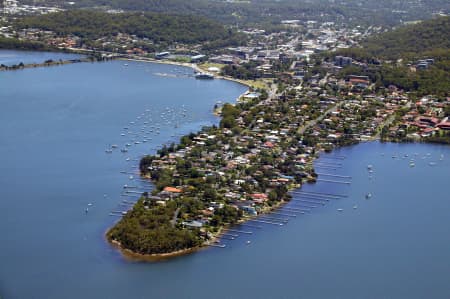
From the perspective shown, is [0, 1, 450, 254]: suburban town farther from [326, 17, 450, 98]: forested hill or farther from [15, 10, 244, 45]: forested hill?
[15, 10, 244, 45]: forested hill

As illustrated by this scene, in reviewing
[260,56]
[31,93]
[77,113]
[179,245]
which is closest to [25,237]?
[179,245]

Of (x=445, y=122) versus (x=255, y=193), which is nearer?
(x=255, y=193)

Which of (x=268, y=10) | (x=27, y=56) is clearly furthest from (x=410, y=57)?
(x=268, y=10)

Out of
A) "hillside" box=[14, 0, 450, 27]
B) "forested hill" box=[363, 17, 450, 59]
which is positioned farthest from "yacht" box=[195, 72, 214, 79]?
"hillside" box=[14, 0, 450, 27]

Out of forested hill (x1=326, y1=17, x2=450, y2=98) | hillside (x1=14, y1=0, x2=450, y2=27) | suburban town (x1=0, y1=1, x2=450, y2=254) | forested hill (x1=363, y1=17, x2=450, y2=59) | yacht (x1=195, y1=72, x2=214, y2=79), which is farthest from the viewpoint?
hillside (x1=14, y1=0, x2=450, y2=27)

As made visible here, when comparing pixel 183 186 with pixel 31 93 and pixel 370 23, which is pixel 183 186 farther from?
pixel 370 23

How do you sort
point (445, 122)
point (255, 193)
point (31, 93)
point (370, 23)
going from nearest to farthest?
point (255, 193) < point (445, 122) < point (31, 93) < point (370, 23)
